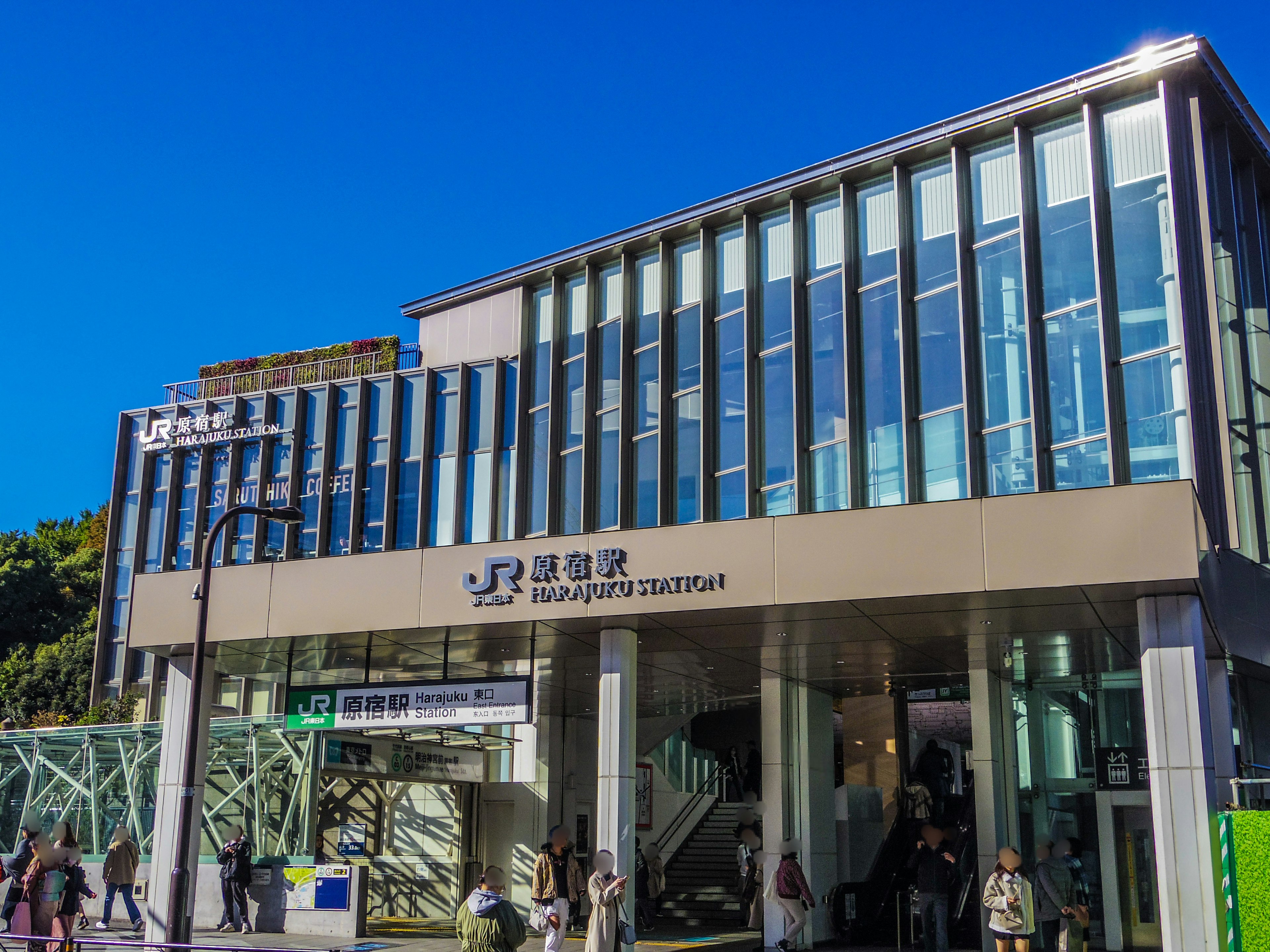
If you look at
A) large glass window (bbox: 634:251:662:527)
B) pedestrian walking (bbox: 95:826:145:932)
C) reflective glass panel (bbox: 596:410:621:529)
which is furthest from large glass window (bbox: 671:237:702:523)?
pedestrian walking (bbox: 95:826:145:932)

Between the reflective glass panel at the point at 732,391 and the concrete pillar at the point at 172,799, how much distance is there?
9339 mm

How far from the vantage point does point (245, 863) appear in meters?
19.5

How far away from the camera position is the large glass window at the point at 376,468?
31797 millimetres

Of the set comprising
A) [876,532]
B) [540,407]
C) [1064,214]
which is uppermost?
[1064,214]

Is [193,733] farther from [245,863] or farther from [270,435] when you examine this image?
[270,435]

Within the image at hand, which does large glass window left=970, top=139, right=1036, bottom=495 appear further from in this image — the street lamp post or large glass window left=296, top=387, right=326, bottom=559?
large glass window left=296, top=387, right=326, bottom=559

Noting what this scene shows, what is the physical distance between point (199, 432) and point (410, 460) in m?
8.85

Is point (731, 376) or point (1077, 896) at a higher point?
point (731, 376)

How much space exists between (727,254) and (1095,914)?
12634mm

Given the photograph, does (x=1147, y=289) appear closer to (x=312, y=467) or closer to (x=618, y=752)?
(x=618, y=752)

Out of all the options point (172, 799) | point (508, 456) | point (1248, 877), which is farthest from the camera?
point (508, 456)

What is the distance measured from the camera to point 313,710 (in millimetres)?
16344

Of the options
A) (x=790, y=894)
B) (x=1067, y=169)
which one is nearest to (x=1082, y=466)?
(x=1067, y=169)

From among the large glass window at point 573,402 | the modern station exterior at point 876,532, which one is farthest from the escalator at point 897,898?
the large glass window at point 573,402
